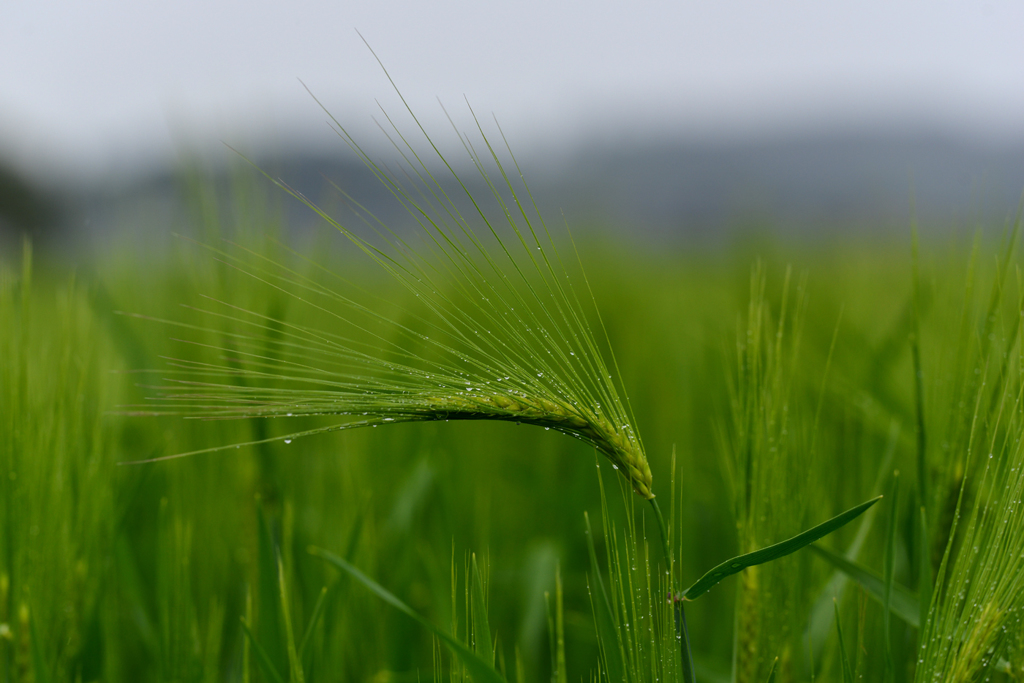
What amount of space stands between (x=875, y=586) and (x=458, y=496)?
795 millimetres

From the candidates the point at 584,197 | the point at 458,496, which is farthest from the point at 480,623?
the point at 584,197

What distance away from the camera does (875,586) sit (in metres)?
0.59

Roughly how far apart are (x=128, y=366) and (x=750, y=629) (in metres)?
1.09

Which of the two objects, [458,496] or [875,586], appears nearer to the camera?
[875,586]

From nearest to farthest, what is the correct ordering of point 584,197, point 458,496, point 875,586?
point 875,586 < point 458,496 < point 584,197

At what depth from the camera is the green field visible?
508 millimetres

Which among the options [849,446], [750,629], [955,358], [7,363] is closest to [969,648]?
[750,629]

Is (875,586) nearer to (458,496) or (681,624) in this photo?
(681,624)

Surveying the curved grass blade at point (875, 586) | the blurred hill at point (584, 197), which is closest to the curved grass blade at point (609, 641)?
the curved grass blade at point (875, 586)

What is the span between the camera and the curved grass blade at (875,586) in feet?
1.91

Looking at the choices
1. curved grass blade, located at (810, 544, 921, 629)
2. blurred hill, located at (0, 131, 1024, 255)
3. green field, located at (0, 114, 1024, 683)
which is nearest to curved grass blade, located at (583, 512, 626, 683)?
green field, located at (0, 114, 1024, 683)

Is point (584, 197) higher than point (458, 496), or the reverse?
point (584, 197)

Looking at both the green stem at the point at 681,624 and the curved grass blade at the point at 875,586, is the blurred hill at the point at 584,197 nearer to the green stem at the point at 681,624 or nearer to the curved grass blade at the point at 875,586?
the green stem at the point at 681,624

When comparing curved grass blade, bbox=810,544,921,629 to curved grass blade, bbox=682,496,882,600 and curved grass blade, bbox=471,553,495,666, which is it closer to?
curved grass blade, bbox=682,496,882,600
